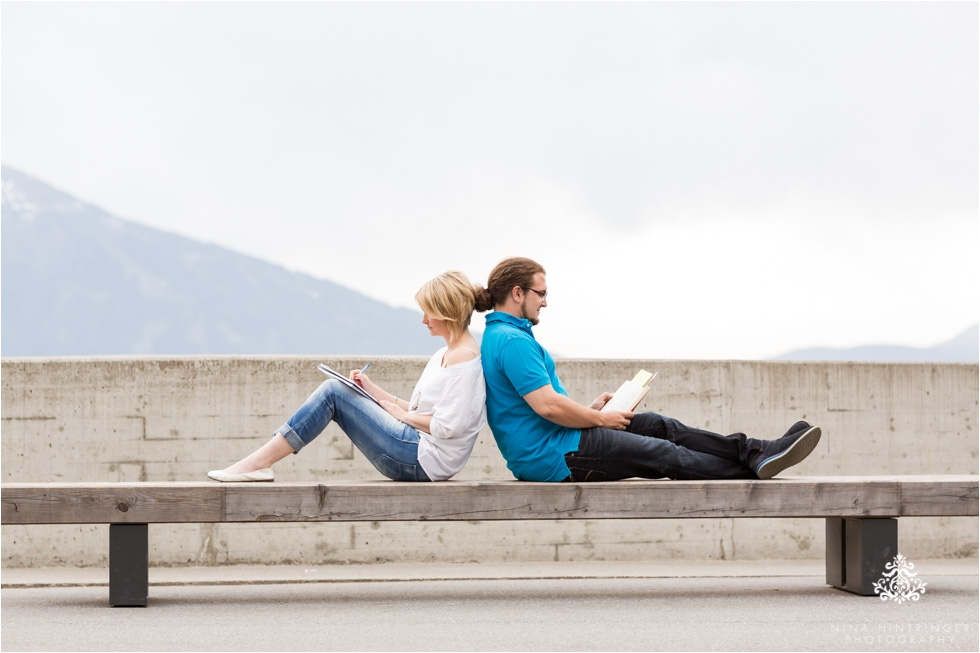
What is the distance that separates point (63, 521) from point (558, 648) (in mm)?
2173

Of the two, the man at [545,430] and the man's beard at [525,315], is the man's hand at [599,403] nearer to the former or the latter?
the man at [545,430]

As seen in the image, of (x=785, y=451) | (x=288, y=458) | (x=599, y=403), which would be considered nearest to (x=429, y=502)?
(x=599, y=403)

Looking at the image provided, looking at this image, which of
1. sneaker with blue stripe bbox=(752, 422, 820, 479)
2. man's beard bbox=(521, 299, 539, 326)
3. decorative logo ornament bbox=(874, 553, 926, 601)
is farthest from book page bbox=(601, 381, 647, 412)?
decorative logo ornament bbox=(874, 553, 926, 601)

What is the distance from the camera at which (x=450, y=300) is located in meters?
4.02

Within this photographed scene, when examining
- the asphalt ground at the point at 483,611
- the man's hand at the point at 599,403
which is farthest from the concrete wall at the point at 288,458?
the man's hand at the point at 599,403

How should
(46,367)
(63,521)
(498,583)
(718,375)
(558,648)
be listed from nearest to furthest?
(558,648), (63,521), (498,583), (46,367), (718,375)

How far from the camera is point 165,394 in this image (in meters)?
5.68

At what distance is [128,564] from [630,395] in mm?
2345

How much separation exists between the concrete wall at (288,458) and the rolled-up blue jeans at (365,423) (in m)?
1.64

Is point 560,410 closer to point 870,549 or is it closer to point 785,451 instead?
point 785,451

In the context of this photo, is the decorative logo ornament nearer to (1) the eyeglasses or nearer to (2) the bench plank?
(2) the bench plank

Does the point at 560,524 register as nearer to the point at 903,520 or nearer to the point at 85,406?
the point at 903,520

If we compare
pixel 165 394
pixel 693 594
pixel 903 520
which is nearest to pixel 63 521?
pixel 165 394

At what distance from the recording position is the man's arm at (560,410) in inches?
156
